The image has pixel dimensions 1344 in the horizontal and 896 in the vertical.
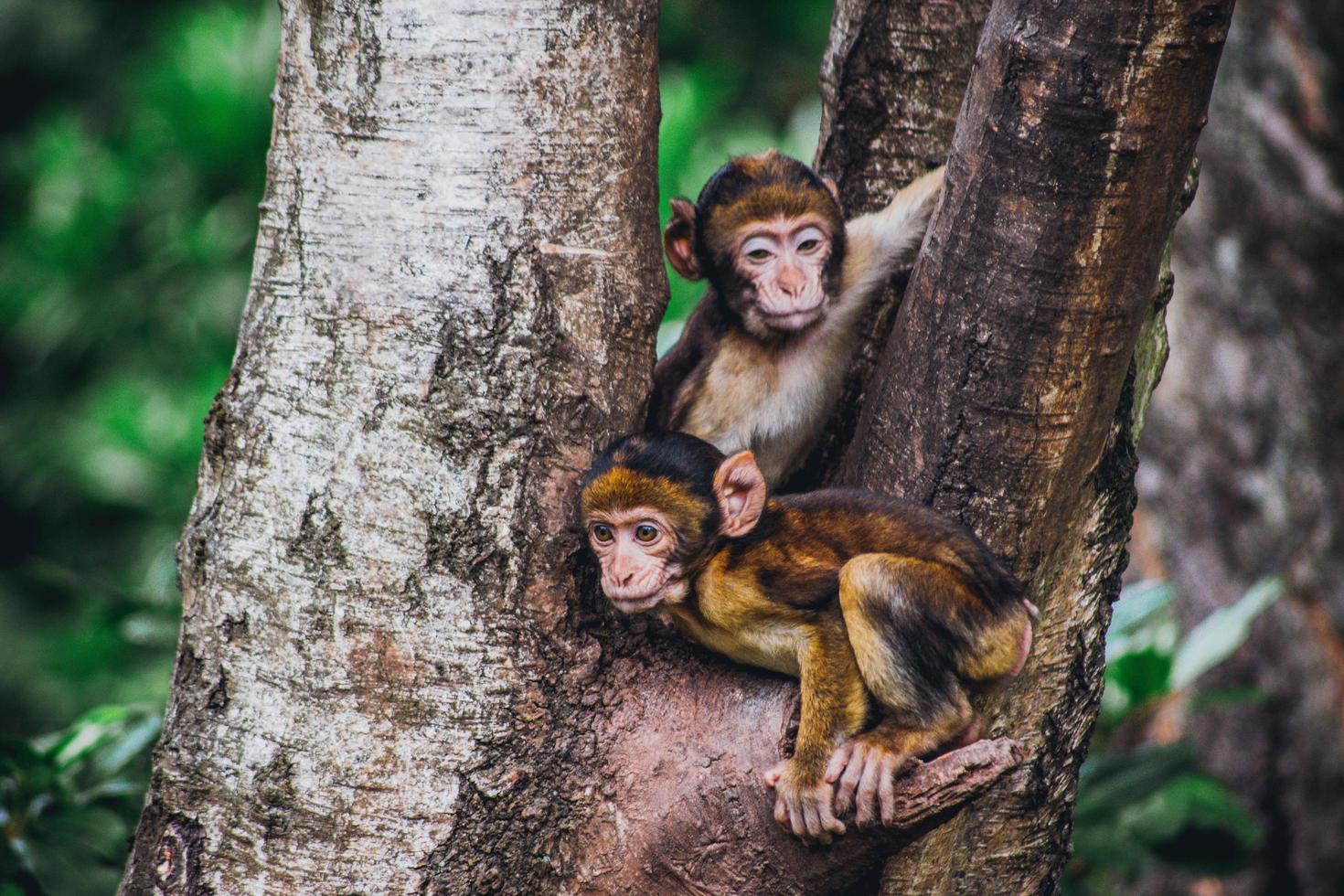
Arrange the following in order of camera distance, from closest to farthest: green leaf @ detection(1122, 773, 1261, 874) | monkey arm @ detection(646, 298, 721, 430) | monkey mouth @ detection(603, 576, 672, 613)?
monkey mouth @ detection(603, 576, 672, 613)
monkey arm @ detection(646, 298, 721, 430)
green leaf @ detection(1122, 773, 1261, 874)

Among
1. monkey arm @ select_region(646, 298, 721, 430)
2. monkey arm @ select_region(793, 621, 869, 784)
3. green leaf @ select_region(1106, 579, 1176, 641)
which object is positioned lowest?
monkey arm @ select_region(793, 621, 869, 784)

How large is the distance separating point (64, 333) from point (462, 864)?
23.6 feet

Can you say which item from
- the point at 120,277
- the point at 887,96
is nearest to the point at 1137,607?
the point at 887,96

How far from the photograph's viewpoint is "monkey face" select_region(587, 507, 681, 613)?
274cm

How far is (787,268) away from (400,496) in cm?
153

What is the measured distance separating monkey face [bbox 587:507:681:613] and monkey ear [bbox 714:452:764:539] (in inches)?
5.8

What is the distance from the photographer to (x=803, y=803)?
248cm

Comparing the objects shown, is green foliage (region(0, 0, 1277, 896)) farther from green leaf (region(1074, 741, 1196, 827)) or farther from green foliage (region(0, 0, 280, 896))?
green leaf (region(1074, 741, 1196, 827))

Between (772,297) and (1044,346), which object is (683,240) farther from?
(1044,346)

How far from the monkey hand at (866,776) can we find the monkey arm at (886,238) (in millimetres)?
1584

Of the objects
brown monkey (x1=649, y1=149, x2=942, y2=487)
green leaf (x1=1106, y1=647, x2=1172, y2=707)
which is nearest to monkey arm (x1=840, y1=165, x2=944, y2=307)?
brown monkey (x1=649, y1=149, x2=942, y2=487)

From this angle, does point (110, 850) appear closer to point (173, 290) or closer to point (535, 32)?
point (535, 32)

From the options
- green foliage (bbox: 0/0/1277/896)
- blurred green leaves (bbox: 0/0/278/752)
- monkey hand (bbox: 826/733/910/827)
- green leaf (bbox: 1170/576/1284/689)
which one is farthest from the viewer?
blurred green leaves (bbox: 0/0/278/752)

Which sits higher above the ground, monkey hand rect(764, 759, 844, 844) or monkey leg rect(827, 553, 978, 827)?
monkey leg rect(827, 553, 978, 827)
